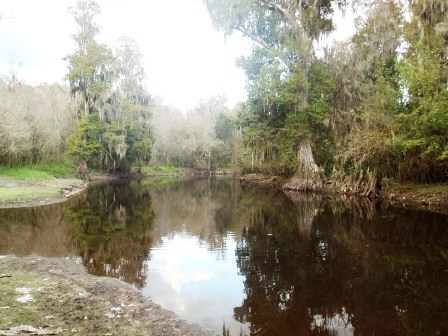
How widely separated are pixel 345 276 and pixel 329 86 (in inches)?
875

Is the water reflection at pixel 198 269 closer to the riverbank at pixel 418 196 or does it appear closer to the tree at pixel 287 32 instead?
the riverbank at pixel 418 196

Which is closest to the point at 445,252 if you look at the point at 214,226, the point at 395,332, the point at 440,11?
the point at 395,332

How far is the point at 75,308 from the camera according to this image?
605cm

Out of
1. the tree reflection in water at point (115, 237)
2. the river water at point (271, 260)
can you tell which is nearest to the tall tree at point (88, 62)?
the tree reflection in water at point (115, 237)

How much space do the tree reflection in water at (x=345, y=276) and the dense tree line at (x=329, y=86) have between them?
8335 millimetres

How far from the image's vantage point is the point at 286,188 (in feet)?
110

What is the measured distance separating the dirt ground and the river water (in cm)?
66

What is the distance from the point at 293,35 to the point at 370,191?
42.6 feet

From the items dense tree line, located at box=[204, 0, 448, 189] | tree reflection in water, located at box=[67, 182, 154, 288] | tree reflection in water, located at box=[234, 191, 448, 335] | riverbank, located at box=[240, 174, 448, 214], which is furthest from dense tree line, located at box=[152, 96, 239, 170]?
tree reflection in water, located at box=[234, 191, 448, 335]

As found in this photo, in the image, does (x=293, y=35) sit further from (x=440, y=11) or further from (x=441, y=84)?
(x=441, y=84)

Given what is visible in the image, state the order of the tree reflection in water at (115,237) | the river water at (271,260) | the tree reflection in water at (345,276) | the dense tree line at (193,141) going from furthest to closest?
the dense tree line at (193,141) → the tree reflection in water at (115,237) → the river water at (271,260) → the tree reflection in water at (345,276)

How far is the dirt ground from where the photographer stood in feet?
17.5

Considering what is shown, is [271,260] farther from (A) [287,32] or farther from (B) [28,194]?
(A) [287,32]

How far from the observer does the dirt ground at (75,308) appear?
17.5 feet
